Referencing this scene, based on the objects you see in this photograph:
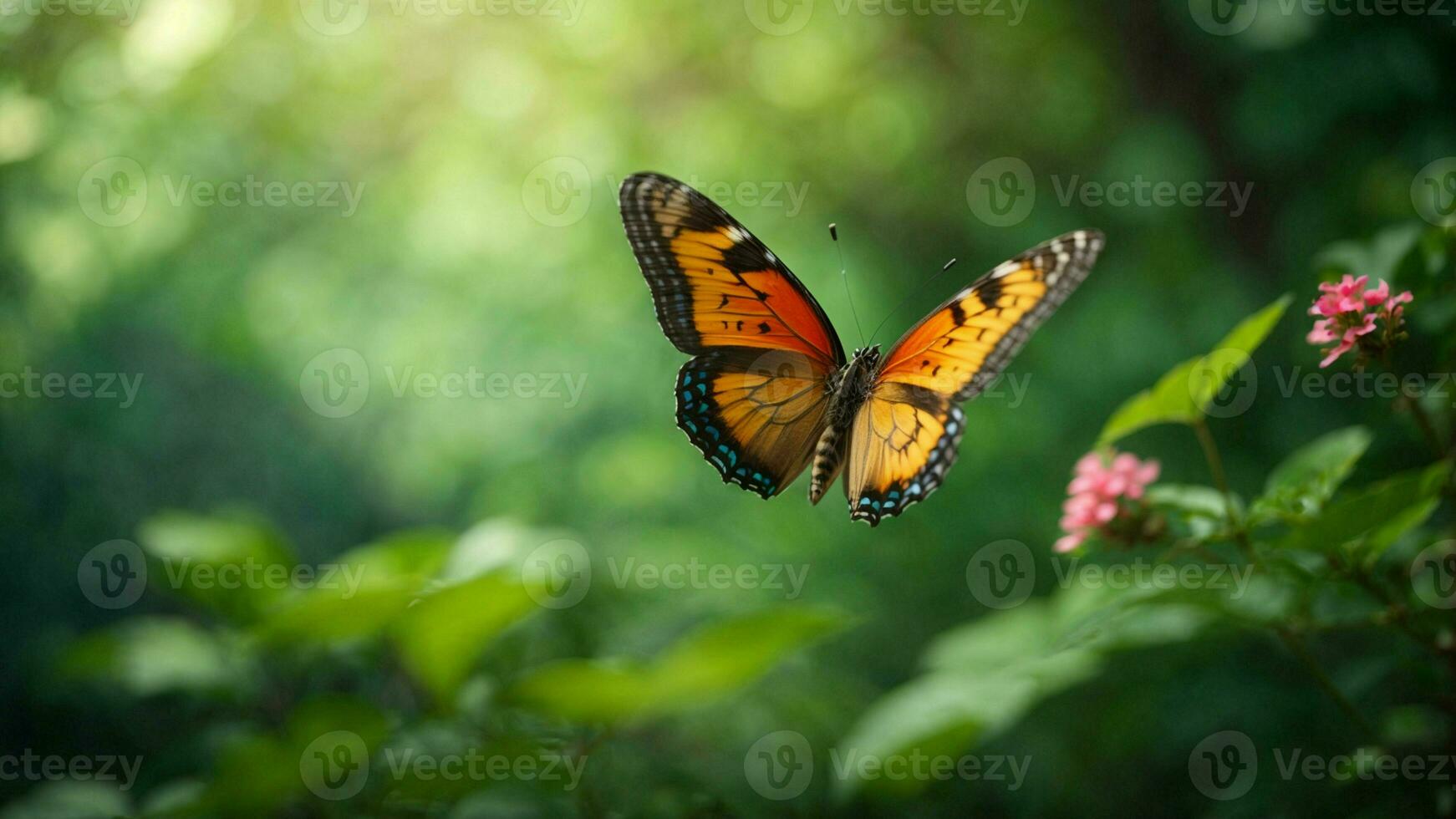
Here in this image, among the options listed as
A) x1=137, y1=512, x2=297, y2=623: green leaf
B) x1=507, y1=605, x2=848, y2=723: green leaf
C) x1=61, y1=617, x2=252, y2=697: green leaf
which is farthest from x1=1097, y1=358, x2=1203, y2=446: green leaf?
x1=61, y1=617, x2=252, y2=697: green leaf

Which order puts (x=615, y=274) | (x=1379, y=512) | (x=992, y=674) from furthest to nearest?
1. (x=615, y=274)
2. (x=992, y=674)
3. (x=1379, y=512)

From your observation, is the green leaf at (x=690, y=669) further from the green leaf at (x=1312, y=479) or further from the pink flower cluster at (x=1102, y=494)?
the green leaf at (x=1312, y=479)

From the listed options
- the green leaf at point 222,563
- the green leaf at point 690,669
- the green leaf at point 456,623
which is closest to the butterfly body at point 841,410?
the green leaf at point 690,669

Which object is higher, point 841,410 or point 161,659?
point 841,410

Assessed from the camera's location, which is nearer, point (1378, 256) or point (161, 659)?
point (1378, 256)

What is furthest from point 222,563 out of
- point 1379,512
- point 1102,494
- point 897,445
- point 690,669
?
Answer: point 1379,512

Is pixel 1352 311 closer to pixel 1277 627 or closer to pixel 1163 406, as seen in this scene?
pixel 1163 406

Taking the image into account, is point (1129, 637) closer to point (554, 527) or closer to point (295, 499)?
point (554, 527)
